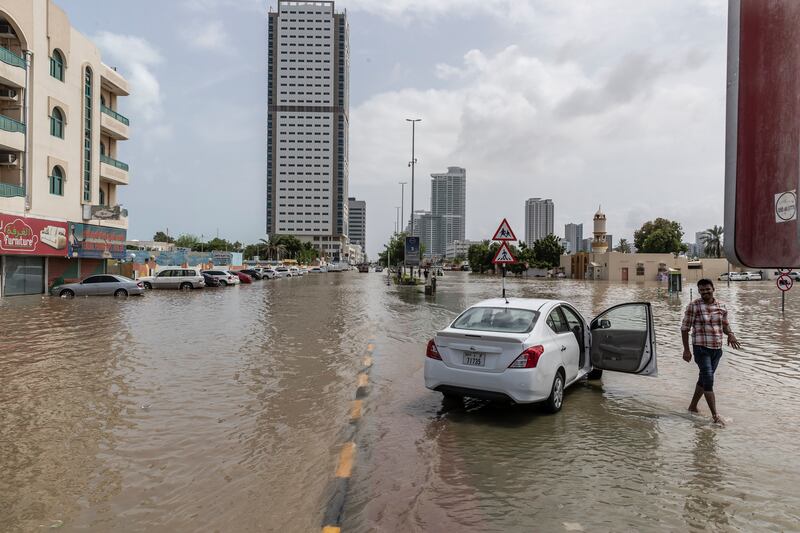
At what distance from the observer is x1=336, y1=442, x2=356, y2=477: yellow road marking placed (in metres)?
5.15

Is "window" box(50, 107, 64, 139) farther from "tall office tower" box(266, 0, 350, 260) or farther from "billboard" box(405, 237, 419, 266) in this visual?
"tall office tower" box(266, 0, 350, 260)

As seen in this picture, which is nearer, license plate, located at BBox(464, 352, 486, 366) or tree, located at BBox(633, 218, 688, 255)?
license plate, located at BBox(464, 352, 486, 366)

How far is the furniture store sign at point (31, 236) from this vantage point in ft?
87.7

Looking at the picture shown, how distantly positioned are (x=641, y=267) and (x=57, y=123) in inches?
2654

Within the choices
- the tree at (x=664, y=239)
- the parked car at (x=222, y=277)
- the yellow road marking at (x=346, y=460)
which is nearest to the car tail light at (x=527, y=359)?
the yellow road marking at (x=346, y=460)

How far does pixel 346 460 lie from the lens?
5.47 metres

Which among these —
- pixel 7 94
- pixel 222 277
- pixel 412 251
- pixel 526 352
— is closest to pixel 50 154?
pixel 7 94

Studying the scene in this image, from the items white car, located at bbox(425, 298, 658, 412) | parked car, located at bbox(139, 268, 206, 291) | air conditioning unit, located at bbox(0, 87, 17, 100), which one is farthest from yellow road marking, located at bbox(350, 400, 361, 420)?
parked car, located at bbox(139, 268, 206, 291)

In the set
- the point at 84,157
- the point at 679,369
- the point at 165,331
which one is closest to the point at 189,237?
the point at 84,157

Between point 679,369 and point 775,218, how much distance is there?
9946 millimetres

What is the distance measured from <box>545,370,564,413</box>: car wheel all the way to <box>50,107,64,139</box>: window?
33538 millimetres

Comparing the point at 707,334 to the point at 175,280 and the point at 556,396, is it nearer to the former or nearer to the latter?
the point at 556,396

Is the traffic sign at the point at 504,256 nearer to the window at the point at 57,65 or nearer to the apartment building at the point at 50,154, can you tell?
the apartment building at the point at 50,154

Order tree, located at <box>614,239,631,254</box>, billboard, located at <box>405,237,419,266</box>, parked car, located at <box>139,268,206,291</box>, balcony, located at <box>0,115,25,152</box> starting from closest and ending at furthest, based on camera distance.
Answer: balcony, located at <box>0,115,25,152</box> < parked car, located at <box>139,268,206,291</box> < billboard, located at <box>405,237,419,266</box> < tree, located at <box>614,239,631,254</box>
